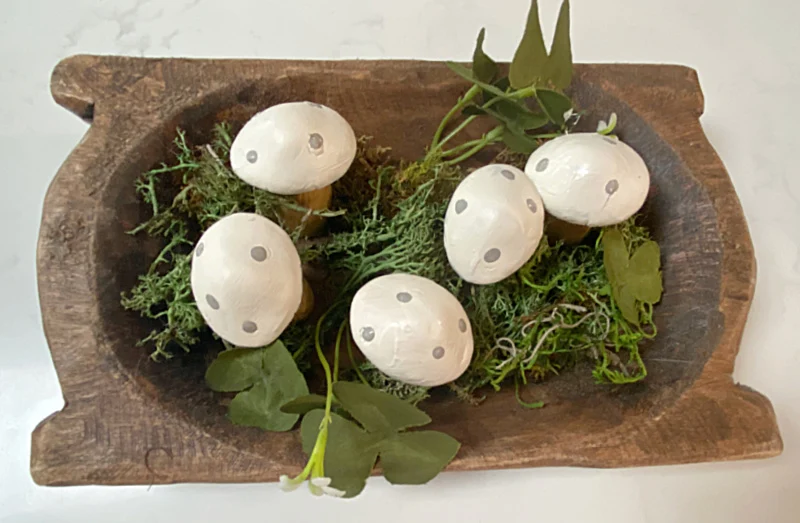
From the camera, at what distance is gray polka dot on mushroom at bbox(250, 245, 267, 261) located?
44 cm

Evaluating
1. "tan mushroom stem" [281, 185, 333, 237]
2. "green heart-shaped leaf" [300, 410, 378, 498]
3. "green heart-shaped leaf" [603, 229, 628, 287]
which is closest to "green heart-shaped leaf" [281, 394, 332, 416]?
"green heart-shaped leaf" [300, 410, 378, 498]

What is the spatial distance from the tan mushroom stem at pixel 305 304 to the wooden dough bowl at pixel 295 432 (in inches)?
3.4

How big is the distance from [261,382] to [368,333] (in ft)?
0.30

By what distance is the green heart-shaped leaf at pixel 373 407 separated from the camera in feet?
1.46

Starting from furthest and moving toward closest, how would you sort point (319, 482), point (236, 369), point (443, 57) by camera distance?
point (443, 57) → point (236, 369) → point (319, 482)

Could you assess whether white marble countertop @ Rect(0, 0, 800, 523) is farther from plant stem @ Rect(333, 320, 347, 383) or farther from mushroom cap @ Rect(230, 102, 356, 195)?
mushroom cap @ Rect(230, 102, 356, 195)

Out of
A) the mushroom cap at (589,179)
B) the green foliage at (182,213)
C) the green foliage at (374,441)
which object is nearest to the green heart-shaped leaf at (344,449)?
the green foliage at (374,441)

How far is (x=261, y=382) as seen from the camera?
19.0 inches

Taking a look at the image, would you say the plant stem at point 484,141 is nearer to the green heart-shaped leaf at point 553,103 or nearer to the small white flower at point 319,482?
the green heart-shaped leaf at point 553,103

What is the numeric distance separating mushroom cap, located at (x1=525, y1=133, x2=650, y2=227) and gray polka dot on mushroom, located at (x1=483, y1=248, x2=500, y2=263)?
6 cm

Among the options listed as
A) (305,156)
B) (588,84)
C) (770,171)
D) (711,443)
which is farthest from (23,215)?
(770,171)

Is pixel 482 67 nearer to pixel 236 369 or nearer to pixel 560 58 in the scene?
pixel 560 58

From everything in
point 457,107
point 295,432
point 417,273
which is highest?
point 457,107

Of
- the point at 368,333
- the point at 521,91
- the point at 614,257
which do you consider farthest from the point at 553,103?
the point at 368,333
